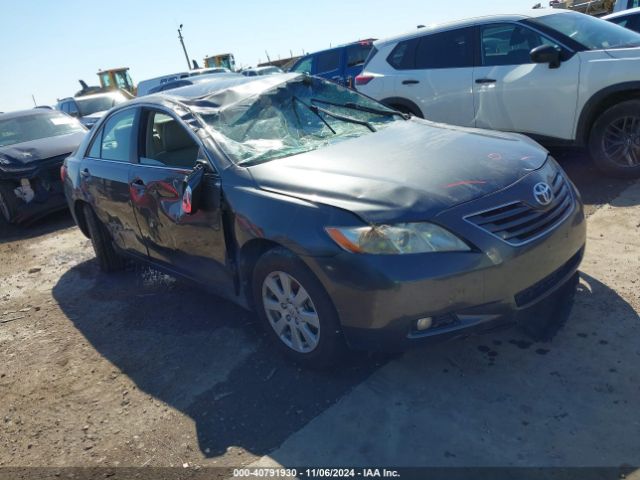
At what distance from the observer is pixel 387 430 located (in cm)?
249

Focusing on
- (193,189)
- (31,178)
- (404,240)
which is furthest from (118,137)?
(31,178)

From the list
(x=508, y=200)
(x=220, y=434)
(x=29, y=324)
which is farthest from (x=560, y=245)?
(x=29, y=324)

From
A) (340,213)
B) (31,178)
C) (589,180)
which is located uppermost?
(340,213)

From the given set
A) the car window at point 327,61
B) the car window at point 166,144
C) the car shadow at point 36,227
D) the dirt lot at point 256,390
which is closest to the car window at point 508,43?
the dirt lot at point 256,390

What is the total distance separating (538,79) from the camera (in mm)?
5531

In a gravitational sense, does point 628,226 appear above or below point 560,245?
below

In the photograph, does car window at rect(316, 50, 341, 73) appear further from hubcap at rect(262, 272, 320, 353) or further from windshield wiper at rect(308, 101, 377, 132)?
hubcap at rect(262, 272, 320, 353)

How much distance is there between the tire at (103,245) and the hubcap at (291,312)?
2492 millimetres

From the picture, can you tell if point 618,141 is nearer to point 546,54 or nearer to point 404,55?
point 546,54

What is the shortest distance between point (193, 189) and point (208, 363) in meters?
1.10

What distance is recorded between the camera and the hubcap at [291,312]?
281 centimetres

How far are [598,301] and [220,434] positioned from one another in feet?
7.96

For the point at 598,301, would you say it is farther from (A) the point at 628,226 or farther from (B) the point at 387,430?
(B) the point at 387,430

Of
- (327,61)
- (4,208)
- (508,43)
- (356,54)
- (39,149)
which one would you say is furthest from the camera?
(327,61)
